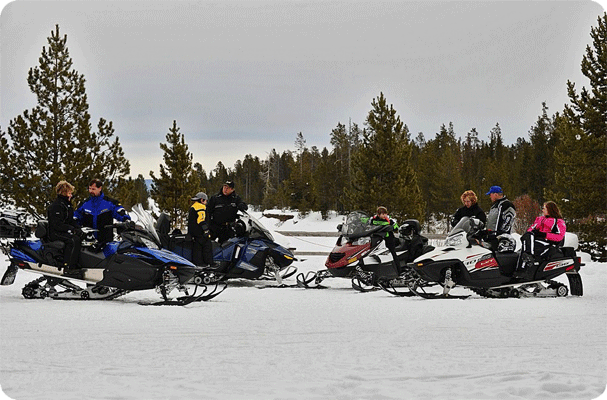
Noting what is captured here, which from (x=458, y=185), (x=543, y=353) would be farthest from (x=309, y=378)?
(x=458, y=185)

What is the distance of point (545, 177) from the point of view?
45156mm

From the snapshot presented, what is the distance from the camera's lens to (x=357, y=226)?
37.3 ft

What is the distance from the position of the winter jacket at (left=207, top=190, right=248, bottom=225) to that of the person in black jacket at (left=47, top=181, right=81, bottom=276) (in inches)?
121

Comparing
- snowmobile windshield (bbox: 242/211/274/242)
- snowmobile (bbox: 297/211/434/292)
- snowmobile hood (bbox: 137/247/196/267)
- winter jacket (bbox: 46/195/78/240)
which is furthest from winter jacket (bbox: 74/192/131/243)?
snowmobile (bbox: 297/211/434/292)

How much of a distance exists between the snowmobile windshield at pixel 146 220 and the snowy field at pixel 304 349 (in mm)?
895

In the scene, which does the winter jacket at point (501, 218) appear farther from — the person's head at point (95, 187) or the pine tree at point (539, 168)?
the pine tree at point (539, 168)

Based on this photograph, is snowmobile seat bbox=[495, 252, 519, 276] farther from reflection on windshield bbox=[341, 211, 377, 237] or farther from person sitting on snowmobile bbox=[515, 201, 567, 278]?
reflection on windshield bbox=[341, 211, 377, 237]

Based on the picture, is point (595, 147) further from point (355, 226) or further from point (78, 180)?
point (78, 180)

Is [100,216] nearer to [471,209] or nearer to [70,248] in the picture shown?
[70,248]

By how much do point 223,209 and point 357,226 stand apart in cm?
228

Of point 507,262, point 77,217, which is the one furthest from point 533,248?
point 77,217

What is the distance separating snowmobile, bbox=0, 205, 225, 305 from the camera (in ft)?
29.3

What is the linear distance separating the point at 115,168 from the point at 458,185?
106ft

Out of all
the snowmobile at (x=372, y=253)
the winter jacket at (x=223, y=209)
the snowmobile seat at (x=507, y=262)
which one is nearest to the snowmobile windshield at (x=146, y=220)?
the winter jacket at (x=223, y=209)
